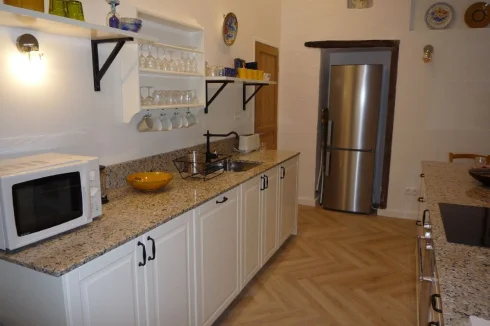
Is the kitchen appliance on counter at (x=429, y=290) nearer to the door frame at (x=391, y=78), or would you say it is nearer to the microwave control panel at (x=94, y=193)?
the microwave control panel at (x=94, y=193)

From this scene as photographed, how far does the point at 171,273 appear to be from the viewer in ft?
6.09

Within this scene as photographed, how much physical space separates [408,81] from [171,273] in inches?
140

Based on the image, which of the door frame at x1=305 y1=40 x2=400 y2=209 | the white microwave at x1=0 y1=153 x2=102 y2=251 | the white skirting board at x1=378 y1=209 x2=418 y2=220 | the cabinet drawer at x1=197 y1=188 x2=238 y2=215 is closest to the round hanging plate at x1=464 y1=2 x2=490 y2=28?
the door frame at x1=305 y1=40 x2=400 y2=209

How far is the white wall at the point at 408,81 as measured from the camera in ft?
13.3

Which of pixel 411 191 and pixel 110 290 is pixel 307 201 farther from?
pixel 110 290

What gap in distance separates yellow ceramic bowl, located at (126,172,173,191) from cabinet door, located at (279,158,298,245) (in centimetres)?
128

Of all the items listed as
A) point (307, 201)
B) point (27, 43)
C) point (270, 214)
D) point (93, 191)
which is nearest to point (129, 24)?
point (27, 43)

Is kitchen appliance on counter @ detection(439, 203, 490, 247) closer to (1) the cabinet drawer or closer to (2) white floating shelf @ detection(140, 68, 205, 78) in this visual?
(1) the cabinet drawer

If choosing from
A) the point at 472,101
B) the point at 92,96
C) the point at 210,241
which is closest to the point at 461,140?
the point at 472,101

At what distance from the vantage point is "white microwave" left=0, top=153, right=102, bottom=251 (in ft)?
4.31

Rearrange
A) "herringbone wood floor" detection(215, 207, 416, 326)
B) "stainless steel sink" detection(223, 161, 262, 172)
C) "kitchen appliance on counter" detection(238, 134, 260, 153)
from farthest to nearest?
1. "kitchen appliance on counter" detection(238, 134, 260, 153)
2. "stainless steel sink" detection(223, 161, 262, 172)
3. "herringbone wood floor" detection(215, 207, 416, 326)

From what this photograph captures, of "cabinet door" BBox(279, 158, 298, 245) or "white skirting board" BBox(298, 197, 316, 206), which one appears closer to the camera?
"cabinet door" BBox(279, 158, 298, 245)

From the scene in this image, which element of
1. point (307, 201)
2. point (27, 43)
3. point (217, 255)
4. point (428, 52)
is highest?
point (428, 52)

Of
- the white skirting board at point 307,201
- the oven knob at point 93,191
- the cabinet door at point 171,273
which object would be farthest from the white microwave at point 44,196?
the white skirting board at point 307,201
